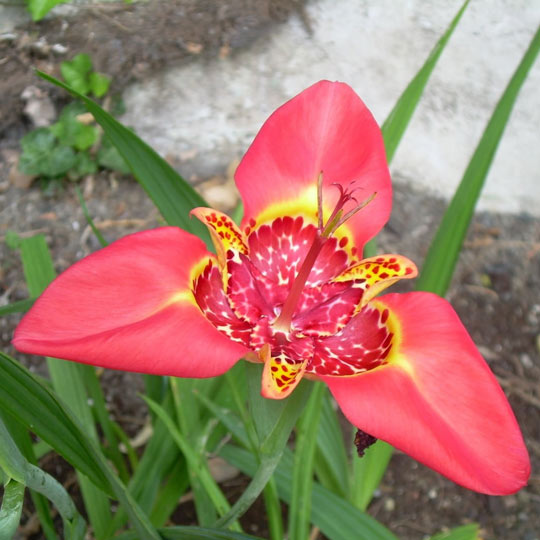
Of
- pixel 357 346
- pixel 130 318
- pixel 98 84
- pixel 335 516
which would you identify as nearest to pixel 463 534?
pixel 335 516

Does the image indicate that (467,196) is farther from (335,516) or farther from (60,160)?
(60,160)

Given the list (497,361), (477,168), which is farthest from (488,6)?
(477,168)

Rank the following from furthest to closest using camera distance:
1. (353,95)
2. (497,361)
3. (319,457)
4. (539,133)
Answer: (539,133)
(497,361)
(319,457)
(353,95)

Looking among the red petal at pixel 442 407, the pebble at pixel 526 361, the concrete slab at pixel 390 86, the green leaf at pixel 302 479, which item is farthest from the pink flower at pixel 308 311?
the concrete slab at pixel 390 86

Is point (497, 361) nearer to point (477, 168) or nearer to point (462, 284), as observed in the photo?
point (462, 284)

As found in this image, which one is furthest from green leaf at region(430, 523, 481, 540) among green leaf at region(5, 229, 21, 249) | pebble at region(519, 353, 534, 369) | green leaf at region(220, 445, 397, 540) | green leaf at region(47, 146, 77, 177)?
green leaf at region(47, 146, 77, 177)

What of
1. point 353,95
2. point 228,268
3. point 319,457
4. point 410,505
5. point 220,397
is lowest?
point 410,505

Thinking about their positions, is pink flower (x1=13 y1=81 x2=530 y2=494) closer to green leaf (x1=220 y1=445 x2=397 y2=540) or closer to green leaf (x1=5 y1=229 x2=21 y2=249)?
green leaf (x1=220 y1=445 x2=397 y2=540)

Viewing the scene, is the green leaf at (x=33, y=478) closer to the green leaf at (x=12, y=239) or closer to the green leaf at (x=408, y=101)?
the green leaf at (x=408, y=101)
